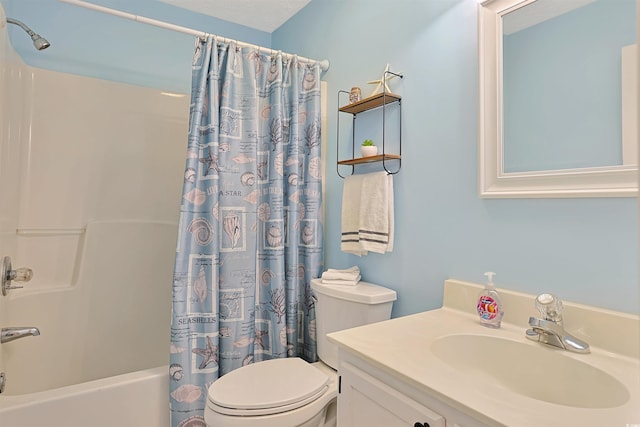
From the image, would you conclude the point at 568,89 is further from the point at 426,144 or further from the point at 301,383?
the point at 301,383

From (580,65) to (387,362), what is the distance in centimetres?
99

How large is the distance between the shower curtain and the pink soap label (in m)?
0.93

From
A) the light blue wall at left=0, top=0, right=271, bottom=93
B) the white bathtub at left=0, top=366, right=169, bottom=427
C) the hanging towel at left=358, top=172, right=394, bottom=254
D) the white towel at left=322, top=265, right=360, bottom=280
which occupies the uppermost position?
the light blue wall at left=0, top=0, right=271, bottom=93

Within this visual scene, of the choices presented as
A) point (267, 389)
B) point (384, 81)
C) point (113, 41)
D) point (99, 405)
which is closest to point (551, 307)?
point (267, 389)

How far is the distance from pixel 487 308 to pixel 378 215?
1.95 feet

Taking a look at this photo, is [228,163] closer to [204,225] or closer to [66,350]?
[204,225]

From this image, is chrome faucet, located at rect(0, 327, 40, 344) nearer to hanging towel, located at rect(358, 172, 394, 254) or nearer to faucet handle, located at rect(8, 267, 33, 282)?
faucet handle, located at rect(8, 267, 33, 282)

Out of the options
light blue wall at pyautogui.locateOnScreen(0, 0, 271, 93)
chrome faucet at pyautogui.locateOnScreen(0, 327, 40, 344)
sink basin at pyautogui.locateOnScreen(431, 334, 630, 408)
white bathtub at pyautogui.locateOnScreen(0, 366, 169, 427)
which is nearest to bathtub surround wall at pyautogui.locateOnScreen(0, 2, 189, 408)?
light blue wall at pyautogui.locateOnScreen(0, 0, 271, 93)

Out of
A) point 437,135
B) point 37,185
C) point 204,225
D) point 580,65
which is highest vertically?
point 580,65

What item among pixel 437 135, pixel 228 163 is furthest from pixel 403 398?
pixel 228 163

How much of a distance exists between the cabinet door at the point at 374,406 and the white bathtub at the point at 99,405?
2.96 ft

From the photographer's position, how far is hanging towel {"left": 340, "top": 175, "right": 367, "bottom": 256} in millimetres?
1676

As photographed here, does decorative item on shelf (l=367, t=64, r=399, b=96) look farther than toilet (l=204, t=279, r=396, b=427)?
Yes

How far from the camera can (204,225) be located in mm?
1572
